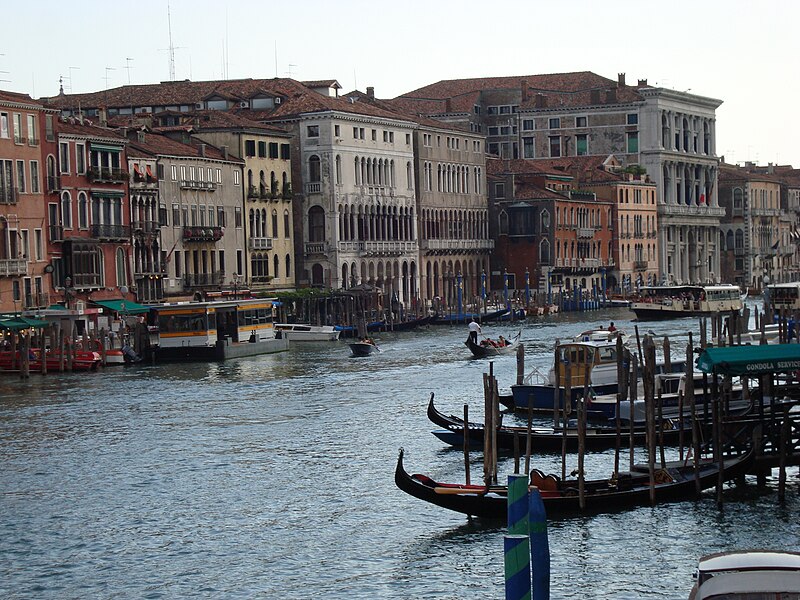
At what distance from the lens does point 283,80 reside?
68.5m

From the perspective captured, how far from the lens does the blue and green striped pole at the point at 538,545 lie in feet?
46.9

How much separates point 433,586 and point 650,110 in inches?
2893

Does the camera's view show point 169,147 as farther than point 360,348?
Yes

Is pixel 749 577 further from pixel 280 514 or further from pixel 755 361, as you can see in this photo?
pixel 280 514

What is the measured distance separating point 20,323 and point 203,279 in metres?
14.2

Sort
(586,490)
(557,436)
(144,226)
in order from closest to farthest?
(586,490)
(557,436)
(144,226)

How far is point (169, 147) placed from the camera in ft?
184

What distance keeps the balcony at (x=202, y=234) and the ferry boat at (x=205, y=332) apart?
7333 mm

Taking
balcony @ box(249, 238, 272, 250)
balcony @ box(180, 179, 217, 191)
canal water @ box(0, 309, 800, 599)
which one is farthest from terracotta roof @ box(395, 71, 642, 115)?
canal water @ box(0, 309, 800, 599)

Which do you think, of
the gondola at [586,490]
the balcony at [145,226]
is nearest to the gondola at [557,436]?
the gondola at [586,490]

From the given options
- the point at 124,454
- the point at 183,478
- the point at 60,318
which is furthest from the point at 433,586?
the point at 60,318

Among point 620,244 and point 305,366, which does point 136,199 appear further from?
point 620,244

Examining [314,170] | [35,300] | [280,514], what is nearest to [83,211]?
[35,300]

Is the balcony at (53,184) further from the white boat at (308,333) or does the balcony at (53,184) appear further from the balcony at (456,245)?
the balcony at (456,245)
